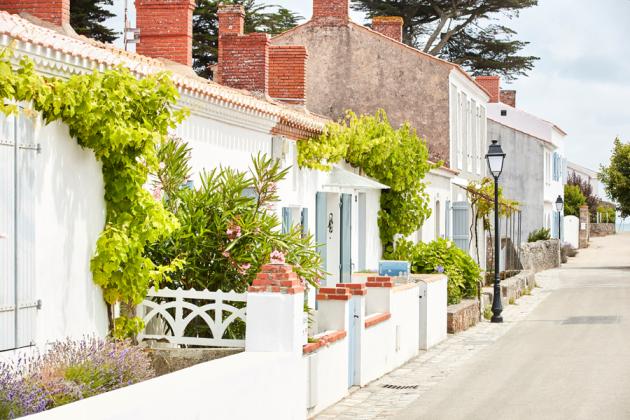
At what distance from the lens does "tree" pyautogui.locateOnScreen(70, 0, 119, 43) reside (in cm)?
3653

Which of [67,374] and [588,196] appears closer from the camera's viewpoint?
[67,374]

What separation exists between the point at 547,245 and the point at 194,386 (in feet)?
149

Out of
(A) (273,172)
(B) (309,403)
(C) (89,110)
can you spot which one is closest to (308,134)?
(A) (273,172)

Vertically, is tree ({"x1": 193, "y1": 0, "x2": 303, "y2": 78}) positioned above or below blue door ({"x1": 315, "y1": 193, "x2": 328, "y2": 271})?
above

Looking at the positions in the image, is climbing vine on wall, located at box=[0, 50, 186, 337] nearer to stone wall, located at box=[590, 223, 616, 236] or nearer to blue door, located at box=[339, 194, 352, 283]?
blue door, located at box=[339, 194, 352, 283]

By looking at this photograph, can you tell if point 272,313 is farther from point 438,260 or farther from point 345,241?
point 438,260

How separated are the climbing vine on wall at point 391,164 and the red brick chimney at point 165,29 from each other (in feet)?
11.1

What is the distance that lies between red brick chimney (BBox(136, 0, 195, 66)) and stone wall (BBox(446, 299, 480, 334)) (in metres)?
7.58

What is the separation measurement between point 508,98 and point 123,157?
53061 mm

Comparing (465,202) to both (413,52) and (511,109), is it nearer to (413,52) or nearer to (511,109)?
(413,52)

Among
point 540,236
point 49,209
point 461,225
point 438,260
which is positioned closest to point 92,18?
point 461,225

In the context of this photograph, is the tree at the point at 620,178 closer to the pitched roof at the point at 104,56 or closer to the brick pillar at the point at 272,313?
the pitched roof at the point at 104,56

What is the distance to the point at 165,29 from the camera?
1875 cm

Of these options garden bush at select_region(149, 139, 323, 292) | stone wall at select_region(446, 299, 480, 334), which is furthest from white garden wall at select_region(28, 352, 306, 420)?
stone wall at select_region(446, 299, 480, 334)
